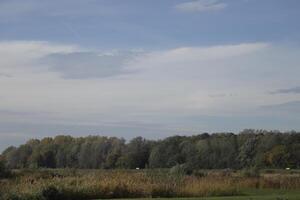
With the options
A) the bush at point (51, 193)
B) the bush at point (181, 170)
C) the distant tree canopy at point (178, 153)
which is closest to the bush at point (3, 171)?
the bush at point (181, 170)

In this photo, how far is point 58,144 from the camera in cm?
15462

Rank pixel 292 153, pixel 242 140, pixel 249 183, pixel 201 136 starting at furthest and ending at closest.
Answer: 1. pixel 201 136
2. pixel 242 140
3. pixel 292 153
4. pixel 249 183

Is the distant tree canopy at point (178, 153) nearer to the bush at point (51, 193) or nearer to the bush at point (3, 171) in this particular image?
the bush at point (3, 171)

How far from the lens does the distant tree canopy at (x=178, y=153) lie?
124 meters

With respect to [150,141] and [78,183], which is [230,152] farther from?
[78,183]

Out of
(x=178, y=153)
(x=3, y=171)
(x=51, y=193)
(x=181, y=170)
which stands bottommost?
(x=51, y=193)

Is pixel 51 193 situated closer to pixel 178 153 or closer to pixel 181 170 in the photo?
pixel 181 170

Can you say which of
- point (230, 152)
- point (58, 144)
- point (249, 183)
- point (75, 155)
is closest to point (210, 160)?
point (230, 152)

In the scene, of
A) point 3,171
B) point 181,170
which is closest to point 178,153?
point 181,170

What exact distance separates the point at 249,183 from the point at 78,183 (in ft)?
50.3

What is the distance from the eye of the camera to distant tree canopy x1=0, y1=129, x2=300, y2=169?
12388cm

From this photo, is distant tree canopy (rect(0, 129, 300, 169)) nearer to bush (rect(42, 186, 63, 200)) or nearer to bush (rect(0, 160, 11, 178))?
bush (rect(0, 160, 11, 178))

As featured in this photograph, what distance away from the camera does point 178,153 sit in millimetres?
129750

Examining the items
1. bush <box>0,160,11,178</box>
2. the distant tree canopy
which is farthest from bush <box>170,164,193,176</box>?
the distant tree canopy
